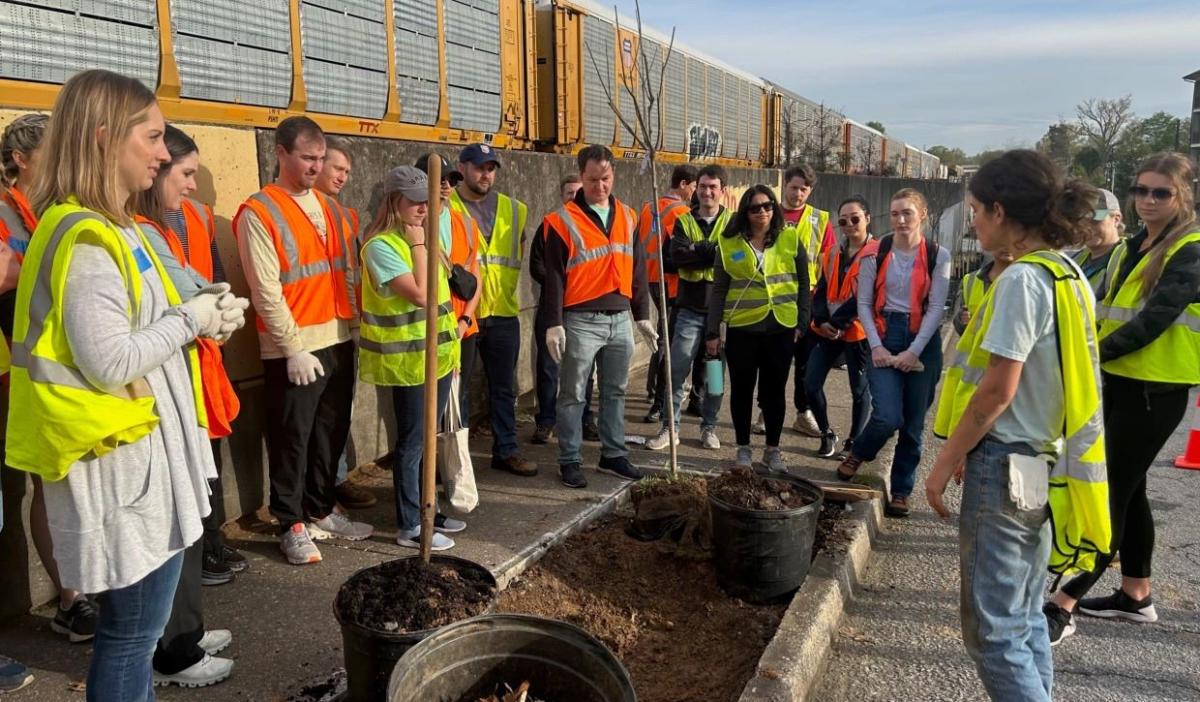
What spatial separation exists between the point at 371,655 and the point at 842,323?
399 cm

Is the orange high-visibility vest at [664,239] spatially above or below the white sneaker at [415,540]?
above

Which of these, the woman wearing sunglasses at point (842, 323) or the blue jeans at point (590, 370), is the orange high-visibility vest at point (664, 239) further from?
the blue jeans at point (590, 370)

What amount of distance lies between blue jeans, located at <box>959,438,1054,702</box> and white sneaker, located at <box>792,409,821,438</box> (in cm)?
406

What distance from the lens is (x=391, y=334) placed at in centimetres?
396

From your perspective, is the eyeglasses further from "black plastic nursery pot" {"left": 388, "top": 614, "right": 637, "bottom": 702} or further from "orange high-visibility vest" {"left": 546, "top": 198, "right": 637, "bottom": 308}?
"black plastic nursery pot" {"left": 388, "top": 614, "right": 637, "bottom": 702}

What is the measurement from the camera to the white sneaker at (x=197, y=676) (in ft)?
9.46

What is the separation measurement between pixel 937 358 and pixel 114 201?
4.34 meters

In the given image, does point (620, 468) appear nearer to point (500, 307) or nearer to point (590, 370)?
point (590, 370)

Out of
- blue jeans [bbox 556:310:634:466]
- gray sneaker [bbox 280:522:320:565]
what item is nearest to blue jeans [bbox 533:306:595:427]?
blue jeans [bbox 556:310:634:466]

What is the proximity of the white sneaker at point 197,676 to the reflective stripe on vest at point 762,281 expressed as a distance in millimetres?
3481

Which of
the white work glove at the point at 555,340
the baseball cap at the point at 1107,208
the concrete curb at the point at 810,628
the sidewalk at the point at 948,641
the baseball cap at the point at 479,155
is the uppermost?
the baseball cap at the point at 479,155

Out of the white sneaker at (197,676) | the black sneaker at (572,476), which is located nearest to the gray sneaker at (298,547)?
the white sneaker at (197,676)

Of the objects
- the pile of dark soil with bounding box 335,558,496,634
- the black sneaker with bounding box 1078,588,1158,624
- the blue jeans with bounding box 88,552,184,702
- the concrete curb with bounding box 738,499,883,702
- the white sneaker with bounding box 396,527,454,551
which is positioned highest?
the blue jeans with bounding box 88,552,184,702

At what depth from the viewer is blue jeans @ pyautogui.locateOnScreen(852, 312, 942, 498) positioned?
4.86 metres
